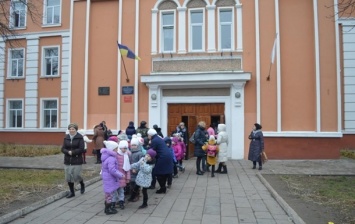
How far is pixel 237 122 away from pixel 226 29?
15.7ft

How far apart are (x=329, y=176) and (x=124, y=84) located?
34.6ft

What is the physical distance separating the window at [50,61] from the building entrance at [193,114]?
345 inches

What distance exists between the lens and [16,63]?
22750mm

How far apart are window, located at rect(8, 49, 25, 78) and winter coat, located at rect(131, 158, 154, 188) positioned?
58.8 ft

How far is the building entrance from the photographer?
56.7ft

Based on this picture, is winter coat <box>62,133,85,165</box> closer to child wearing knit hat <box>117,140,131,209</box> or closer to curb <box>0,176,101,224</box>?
curb <box>0,176,101,224</box>

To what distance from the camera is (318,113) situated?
15.9 m

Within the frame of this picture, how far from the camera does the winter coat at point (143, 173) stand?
24.1 ft

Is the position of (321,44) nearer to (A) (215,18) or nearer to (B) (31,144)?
(A) (215,18)

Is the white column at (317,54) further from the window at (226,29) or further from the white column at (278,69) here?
the window at (226,29)

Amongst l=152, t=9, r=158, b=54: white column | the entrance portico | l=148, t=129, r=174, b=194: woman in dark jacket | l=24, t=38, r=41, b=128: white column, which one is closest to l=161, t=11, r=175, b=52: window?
l=152, t=9, r=158, b=54: white column

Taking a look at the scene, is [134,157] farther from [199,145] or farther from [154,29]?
[154,29]

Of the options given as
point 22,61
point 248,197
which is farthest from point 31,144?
point 248,197

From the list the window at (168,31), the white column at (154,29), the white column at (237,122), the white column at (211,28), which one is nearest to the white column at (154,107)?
the white column at (154,29)
